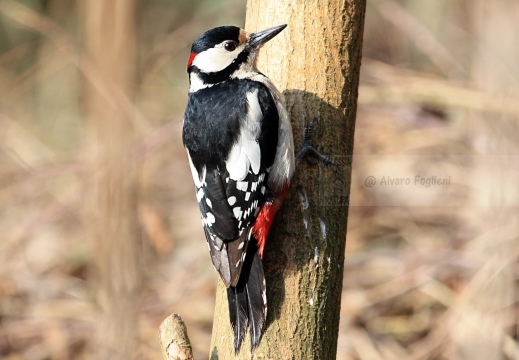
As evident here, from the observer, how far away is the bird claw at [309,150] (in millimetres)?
2621

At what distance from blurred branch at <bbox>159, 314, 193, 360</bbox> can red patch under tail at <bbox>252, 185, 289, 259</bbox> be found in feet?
1.46

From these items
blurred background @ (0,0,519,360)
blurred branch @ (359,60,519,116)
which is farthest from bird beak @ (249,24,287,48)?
blurred branch @ (359,60,519,116)

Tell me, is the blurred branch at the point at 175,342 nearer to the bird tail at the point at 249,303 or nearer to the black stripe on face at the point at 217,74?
the bird tail at the point at 249,303

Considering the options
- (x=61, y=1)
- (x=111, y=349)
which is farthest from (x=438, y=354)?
(x=61, y=1)

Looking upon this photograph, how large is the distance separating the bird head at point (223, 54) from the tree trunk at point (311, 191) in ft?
0.24

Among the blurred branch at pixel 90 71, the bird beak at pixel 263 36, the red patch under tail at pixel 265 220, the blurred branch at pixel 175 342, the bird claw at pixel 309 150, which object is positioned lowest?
the blurred branch at pixel 175 342

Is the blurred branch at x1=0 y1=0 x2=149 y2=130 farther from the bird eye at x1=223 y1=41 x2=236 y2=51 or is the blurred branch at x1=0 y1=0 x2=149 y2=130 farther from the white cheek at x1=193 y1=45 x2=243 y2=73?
the bird eye at x1=223 y1=41 x2=236 y2=51

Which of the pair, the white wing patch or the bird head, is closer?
the white wing patch

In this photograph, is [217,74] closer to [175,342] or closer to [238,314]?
[238,314]

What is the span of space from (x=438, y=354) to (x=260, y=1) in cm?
295

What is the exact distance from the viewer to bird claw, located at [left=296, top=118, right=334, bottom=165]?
2621mm

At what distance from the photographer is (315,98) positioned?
2648 mm

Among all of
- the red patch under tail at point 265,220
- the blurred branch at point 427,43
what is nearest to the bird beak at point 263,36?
the red patch under tail at point 265,220

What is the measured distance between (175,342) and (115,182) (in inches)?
74.8
